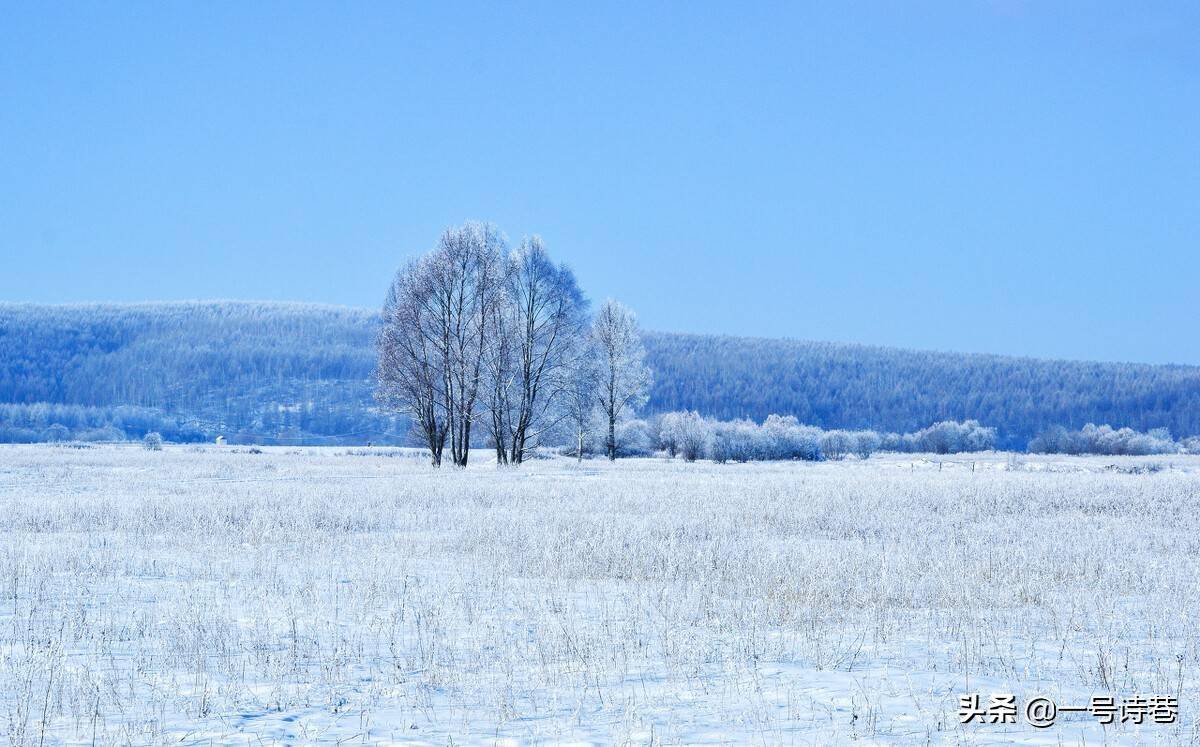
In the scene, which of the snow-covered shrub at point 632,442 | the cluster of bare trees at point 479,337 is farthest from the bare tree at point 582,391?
the snow-covered shrub at point 632,442

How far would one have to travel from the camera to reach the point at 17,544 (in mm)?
12336

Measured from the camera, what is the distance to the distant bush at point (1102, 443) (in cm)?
7162

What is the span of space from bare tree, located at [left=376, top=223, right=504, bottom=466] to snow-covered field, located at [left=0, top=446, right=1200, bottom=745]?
18163 mm

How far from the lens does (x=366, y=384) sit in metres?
132

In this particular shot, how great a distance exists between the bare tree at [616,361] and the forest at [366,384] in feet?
227

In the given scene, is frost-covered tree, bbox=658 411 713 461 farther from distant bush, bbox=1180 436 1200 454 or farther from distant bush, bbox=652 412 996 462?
distant bush, bbox=1180 436 1200 454

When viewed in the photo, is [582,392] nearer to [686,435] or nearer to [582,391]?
[582,391]

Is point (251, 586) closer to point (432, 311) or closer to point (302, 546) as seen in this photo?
point (302, 546)

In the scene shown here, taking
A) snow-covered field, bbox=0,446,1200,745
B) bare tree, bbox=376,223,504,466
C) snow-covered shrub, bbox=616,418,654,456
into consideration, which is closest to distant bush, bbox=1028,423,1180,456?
snow-covered shrub, bbox=616,418,654,456

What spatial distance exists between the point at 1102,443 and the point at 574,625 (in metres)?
77.0

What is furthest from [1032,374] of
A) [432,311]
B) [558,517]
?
[558,517]

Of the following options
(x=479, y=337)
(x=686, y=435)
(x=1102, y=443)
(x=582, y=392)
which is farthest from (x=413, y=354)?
(x=1102, y=443)

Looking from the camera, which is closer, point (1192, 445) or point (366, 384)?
point (1192, 445)

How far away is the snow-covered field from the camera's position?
5.20 m
